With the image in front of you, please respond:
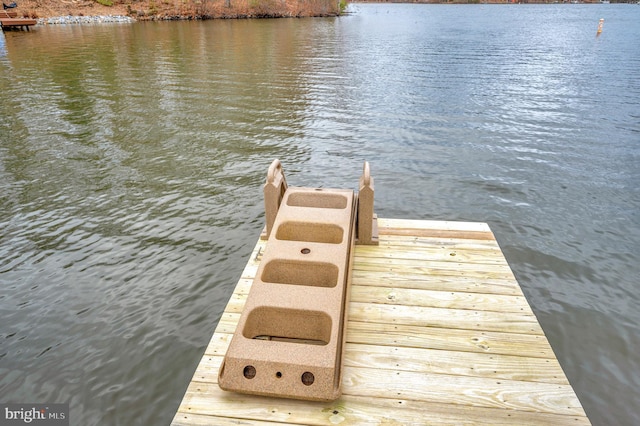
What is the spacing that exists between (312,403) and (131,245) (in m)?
6.32

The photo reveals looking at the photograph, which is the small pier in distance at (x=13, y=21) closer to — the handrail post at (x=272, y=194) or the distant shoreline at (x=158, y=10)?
the distant shoreline at (x=158, y=10)

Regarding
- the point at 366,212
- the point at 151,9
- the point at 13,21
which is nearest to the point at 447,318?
the point at 366,212

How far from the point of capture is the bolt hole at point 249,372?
4.00 m

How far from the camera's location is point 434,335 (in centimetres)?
494

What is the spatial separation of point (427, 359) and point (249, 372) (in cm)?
205

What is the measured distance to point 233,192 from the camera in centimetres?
1118

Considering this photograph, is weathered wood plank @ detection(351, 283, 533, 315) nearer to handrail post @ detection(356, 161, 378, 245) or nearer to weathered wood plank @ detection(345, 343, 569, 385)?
weathered wood plank @ detection(345, 343, 569, 385)

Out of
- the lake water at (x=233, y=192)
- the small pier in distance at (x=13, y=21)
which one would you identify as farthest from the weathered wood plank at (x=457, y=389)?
the small pier in distance at (x=13, y=21)

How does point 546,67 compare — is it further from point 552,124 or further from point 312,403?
point 312,403

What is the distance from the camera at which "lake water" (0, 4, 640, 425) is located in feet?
19.7

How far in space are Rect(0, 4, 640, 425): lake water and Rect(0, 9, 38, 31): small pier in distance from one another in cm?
3178

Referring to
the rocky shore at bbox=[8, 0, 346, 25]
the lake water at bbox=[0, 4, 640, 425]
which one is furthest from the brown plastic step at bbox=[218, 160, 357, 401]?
the rocky shore at bbox=[8, 0, 346, 25]

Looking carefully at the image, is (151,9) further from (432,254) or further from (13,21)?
(432,254)

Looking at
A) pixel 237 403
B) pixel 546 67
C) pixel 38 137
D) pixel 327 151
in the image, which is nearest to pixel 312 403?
pixel 237 403
